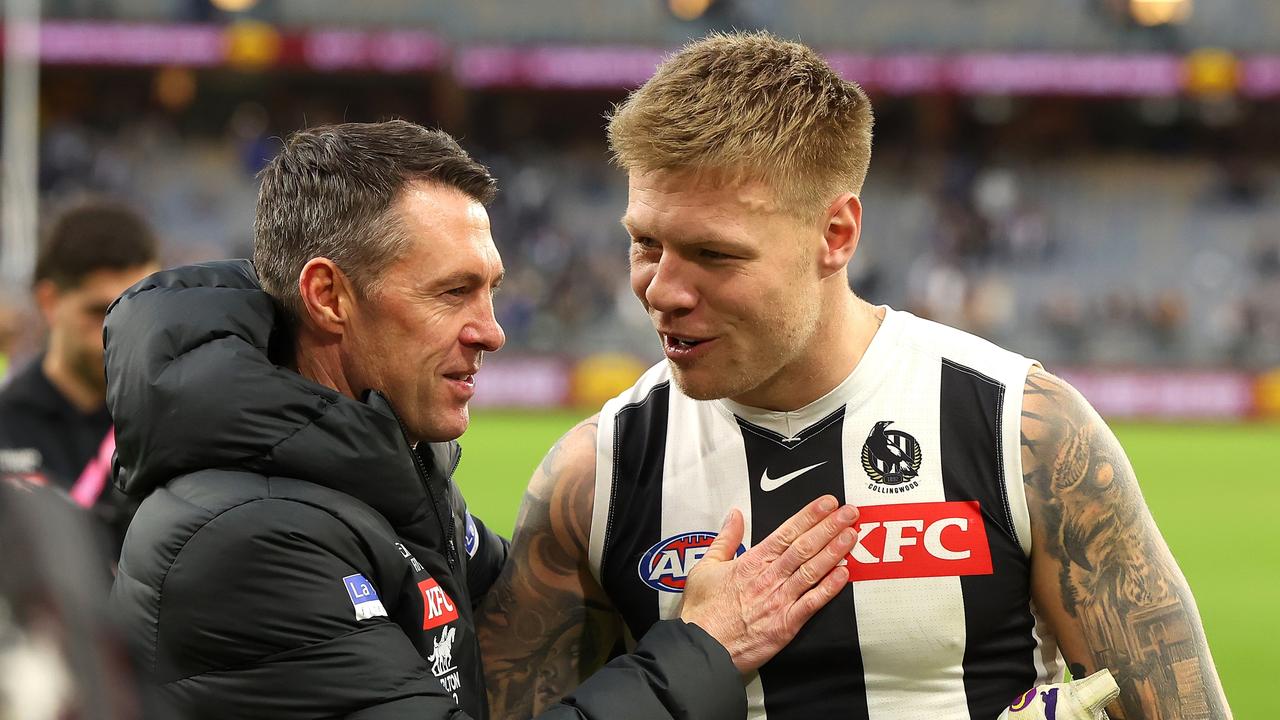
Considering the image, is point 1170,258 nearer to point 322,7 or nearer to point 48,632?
point 322,7

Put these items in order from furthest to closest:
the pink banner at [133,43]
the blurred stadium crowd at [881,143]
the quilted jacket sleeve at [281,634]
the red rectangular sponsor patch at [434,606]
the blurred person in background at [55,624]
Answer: the pink banner at [133,43], the blurred stadium crowd at [881,143], the red rectangular sponsor patch at [434,606], the quilted jacket sleeve at [281,634], the blurred person in background at [55,624]

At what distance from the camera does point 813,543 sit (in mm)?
2658

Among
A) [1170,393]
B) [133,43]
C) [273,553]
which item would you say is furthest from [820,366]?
[133,43]

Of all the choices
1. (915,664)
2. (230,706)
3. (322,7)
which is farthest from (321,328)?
(322,7)

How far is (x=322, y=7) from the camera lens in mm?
25859

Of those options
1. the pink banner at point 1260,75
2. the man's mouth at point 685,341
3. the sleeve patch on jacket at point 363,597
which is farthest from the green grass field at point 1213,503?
the pink banner at point 1260,75

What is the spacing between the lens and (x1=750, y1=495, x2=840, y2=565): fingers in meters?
2.67

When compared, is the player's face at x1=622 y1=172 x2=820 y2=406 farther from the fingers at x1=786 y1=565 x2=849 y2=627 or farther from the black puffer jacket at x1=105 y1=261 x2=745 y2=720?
the black puffer jacket at x1=105 y1=261 x2=745 y2=720

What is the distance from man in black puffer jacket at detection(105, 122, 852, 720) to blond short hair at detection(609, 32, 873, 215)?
→ 393 mm

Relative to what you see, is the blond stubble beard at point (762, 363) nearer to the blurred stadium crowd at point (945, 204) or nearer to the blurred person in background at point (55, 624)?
the blurred person in background at point (55, 624)

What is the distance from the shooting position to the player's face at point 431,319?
2674 millimetres

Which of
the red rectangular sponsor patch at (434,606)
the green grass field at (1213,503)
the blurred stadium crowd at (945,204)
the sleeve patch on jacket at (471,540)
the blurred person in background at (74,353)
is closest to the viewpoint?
the red rectangular sponsor patch at (434,606)

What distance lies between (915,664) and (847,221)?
87 centimetres

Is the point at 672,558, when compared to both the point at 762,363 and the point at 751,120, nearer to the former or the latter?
the point at 762,363
